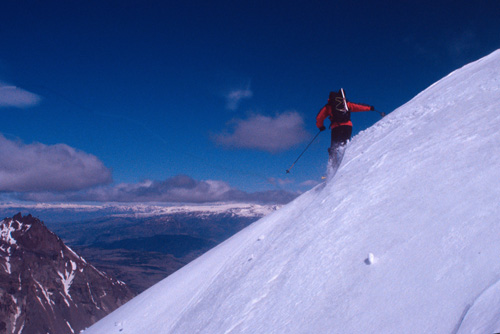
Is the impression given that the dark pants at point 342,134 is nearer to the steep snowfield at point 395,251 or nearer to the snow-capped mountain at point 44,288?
the steep snowfield at point 395,251

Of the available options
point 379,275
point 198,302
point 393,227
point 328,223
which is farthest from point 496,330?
point 198,302

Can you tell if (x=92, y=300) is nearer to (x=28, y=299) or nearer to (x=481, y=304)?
(x=28, y=299)

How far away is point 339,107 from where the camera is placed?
1011cm

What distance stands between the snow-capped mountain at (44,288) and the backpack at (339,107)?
18033 centimetres

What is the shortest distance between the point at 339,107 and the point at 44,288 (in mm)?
218360

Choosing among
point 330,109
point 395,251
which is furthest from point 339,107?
point 395,251

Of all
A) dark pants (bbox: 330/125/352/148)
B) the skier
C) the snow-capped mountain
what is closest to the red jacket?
the skier

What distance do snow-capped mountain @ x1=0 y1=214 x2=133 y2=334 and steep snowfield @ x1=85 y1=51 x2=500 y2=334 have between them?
181m

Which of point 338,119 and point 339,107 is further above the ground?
point 339,107

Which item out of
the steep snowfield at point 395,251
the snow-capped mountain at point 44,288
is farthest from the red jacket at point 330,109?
the snow-capped mountain at point 44,288

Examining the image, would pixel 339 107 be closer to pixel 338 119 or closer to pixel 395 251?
pixel 338 119

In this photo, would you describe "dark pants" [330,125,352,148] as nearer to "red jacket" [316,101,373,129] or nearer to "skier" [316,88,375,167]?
"skier" [316,88,375,167]

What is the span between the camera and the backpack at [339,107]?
10102 mm

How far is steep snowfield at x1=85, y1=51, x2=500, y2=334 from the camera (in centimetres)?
210
